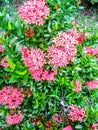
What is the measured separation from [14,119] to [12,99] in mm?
232

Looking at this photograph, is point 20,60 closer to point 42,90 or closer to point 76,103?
point 42,90

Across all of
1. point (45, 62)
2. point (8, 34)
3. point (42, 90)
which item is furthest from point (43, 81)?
point (8, 34)

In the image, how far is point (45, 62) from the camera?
331 centimetres

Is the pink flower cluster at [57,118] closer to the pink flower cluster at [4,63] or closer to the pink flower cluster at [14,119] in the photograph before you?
the pink flower cluster at [14,119]

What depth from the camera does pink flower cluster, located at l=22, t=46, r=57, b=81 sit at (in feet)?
10.6

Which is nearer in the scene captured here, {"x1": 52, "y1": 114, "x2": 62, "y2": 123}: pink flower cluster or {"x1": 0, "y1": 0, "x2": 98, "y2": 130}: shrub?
{"x1": 0, "y1": 0, "x2": 98, "y2": 130}: shrub

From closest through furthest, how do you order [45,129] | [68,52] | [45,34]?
[68,52]
[45,34]
[45,129]

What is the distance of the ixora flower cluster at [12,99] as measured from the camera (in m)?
3.60

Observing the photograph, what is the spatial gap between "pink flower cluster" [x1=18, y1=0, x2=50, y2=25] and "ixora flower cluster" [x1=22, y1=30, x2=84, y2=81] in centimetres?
27

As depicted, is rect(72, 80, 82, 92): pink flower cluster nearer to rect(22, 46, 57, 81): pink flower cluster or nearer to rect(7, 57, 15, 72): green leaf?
rect(22, 46, 57, 81): pink flower cluster

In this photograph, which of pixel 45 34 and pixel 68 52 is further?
pixel 45 34

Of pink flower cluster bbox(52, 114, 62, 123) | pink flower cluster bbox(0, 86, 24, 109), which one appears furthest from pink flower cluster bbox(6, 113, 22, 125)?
pink flower cluster bbox(52, 114, 62, 123)

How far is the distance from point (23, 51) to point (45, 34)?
12.4 inches

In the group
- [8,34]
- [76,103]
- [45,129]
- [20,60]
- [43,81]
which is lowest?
[45,129]
